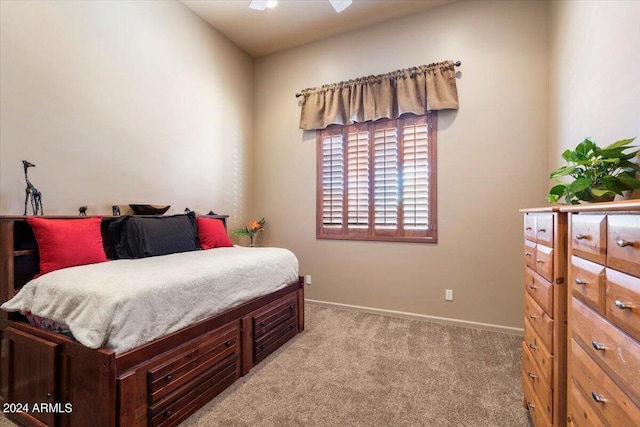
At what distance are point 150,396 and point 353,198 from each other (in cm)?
274

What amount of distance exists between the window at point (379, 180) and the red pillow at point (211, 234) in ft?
4.09

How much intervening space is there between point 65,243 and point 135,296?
0.91 metres

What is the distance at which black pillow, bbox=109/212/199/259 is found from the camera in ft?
7.58

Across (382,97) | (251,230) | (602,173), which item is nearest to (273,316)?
(251,230)

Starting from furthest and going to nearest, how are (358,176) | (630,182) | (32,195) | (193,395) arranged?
(358,176) < (32,195) < (193,395) < (630,182)

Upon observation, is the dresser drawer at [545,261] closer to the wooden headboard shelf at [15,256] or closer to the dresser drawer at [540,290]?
the dresser drawer at [540,290]

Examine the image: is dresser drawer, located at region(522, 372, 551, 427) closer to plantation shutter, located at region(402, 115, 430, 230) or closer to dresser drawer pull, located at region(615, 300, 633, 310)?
dresser drawer pull, located at region(615, 300, 633, 310)

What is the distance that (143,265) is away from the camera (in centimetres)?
195

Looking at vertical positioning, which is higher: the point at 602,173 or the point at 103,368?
the point at 602,173

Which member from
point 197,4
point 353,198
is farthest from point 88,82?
point 353,198

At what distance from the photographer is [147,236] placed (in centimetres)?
237

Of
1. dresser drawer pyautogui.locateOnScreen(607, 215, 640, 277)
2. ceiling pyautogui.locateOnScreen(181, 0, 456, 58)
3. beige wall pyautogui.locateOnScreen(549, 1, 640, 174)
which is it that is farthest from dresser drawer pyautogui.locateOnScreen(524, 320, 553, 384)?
ceiling pyautogui.locateOnScreen(181, 0, 456, 58)

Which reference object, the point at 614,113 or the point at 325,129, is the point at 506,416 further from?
the point at 325,129

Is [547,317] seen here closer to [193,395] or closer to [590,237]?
[590,237]
